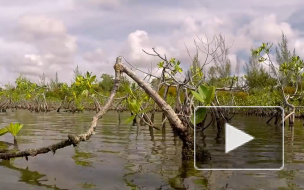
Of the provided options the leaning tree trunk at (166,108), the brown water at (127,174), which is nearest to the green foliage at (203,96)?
the brown water at (127,174)

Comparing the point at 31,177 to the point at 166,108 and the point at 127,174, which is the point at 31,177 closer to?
the point at 127,174

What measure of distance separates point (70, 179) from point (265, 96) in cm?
1621

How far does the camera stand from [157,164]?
4938mm

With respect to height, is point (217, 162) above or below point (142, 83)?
below

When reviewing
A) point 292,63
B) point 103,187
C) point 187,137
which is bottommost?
point 103,187

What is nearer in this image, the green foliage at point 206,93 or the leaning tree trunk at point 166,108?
the green foliage at point 206,93

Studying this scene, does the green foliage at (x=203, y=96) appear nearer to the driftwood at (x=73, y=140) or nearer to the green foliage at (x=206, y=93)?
the green foliage at (x=206, y=93)

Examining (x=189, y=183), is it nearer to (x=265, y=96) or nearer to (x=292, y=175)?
(x=292, y=175)

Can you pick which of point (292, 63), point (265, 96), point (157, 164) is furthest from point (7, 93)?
point (157, 164)

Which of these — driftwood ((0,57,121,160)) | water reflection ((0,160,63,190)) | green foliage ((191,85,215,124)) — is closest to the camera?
green foliage ((191,85,215,124))

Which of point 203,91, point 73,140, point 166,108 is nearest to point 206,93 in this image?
point 203,91

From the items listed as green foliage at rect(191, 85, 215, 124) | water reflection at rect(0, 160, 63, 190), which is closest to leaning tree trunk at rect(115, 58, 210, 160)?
green foliage at rect(191, 85, 215, 124)

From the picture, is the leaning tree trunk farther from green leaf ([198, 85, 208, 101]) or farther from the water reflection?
the water reflection

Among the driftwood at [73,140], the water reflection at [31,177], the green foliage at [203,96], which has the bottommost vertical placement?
the water reflection at [31,177]
